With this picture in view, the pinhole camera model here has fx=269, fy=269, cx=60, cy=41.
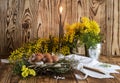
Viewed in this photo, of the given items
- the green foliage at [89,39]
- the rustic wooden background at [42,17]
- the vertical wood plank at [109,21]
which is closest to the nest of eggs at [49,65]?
the green foliage at [89,39]

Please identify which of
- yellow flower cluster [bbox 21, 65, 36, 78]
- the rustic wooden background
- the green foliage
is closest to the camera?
yellow flower cluster [bbox 21, 65, 36, 78]

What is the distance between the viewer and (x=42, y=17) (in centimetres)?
206

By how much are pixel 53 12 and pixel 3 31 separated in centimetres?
41

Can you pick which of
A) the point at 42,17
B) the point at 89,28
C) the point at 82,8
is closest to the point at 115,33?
the point at 82,8

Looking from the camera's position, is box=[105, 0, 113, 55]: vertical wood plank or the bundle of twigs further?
box=[105, 0, 113, 55]: vertical wood plank

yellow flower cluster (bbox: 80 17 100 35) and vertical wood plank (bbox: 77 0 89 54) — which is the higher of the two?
vertical wood plank (bbox: 77 0 89 54)

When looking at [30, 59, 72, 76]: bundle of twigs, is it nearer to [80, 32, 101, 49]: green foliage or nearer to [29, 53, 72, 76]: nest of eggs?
[29, 53, 72, 76]: nest of eggs

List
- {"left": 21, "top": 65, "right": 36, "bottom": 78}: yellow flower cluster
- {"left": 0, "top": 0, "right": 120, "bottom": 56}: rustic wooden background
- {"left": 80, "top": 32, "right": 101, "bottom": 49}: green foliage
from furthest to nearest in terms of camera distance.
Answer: {"left": 0, "top": 0, "right": 120, "bottom": 56}: rustic wooden background, {"left": 80, "top": 32, "right": 101, "bottom": 49}: green foliage, {"left": 21, "top": 65, "right": 36, "bottom": 78}: yellow flower cluster

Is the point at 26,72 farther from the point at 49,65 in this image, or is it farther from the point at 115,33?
the point at 115,33

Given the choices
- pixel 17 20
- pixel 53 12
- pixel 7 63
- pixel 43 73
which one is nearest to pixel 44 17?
pixel 53 12

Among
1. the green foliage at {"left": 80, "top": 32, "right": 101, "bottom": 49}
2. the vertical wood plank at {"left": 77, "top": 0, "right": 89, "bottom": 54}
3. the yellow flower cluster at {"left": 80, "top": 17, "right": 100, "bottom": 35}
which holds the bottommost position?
the green foliage at {"left": 80, "top": 32, "right": 101, "bottom": 49}

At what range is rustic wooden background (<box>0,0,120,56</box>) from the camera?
204 cm

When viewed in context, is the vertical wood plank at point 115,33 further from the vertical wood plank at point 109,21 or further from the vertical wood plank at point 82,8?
the vertical wood plank at point 82,8

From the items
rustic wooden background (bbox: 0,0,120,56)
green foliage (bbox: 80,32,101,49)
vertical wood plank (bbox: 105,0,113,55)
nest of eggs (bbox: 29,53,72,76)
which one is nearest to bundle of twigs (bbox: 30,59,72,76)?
nest of eggs (bbox: 29,53,72,76)
